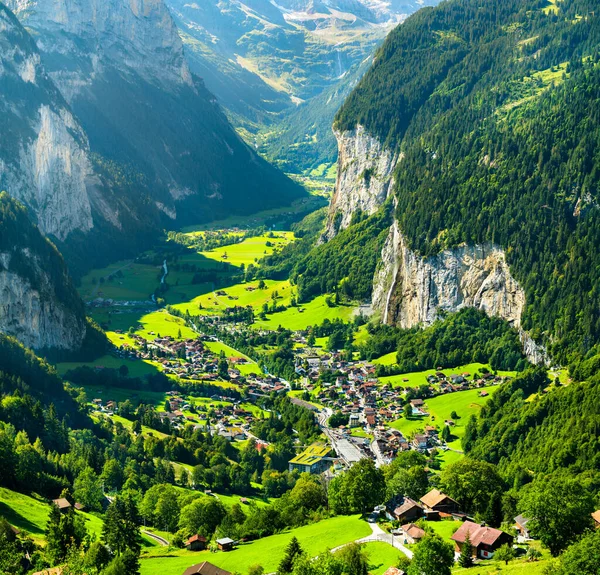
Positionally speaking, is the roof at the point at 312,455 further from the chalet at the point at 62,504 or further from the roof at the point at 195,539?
the chalet at the point at 62,504

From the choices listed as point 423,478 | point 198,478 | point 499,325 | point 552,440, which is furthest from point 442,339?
point 423,478

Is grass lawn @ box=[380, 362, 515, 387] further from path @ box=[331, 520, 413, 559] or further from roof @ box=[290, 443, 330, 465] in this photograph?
path @ box=[331, 520, 413, 559]

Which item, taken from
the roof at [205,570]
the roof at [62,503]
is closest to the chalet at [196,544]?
the roof at [62,503]

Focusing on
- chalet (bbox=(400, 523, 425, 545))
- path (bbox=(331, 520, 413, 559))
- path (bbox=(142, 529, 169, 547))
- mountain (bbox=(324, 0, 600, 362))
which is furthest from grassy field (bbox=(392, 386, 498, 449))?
chalet (bbox=(400, 523, 425, 545))

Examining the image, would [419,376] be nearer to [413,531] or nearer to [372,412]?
[372,412]

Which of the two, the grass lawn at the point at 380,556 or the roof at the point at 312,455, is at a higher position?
the grass lawn at the point at 380,556

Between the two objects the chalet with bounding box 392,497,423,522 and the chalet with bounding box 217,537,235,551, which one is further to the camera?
the chalet with bounding box 217,537,235,551

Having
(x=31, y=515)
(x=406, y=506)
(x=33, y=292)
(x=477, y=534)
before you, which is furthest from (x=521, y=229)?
(x=31, y=515)
